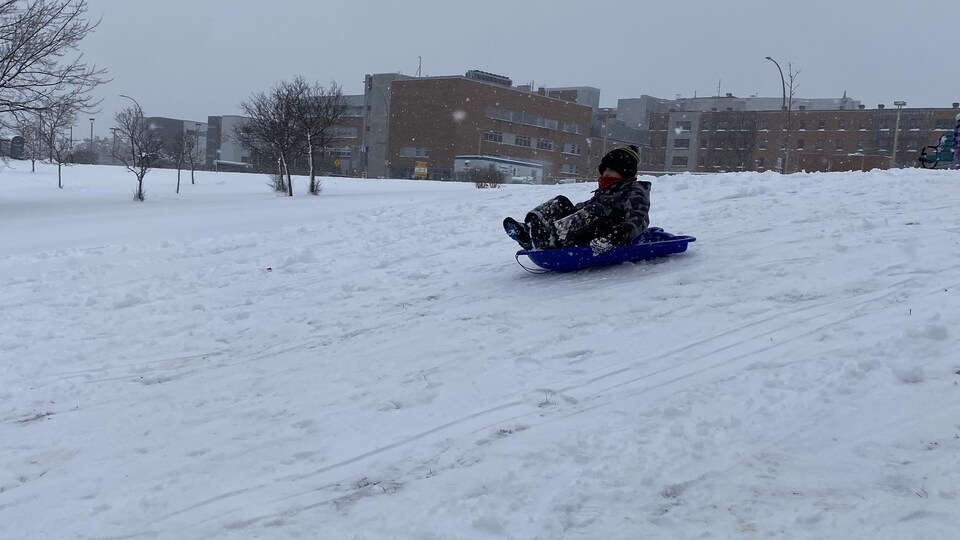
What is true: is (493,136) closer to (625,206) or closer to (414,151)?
(414,151)

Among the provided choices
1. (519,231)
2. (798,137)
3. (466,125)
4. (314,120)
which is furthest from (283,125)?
(798,137)

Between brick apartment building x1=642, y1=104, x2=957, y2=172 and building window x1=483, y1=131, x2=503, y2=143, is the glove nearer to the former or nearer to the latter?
brick apartment building x1=642, y1=104, x2=957, y2=172

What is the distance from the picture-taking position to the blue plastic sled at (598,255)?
22.1 feet

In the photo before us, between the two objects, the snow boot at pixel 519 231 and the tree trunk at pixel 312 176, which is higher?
the tree trunk at pixel 312 176

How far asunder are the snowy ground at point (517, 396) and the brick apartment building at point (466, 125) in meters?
66.8

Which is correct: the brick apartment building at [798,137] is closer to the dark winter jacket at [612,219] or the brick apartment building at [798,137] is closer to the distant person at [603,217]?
the distant person at [603,217]

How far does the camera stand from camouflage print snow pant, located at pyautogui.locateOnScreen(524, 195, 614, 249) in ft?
22.0

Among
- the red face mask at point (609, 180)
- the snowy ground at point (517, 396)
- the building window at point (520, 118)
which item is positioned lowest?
the snowy ground at point (517, 396)

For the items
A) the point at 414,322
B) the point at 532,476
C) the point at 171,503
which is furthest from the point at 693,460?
the point at 414,322

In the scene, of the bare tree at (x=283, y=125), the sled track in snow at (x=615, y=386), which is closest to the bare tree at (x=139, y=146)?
the bare tree at (x=283, y=125)

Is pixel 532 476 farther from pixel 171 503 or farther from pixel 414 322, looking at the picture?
pixel 414 322

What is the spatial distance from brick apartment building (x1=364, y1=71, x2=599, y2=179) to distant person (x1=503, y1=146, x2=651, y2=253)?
6646 cm

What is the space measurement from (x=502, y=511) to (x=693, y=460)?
35.5 inches

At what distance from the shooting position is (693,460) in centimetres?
326
